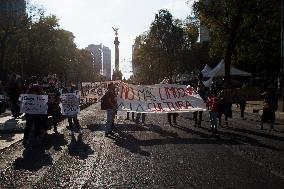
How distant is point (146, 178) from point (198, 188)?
1271mm

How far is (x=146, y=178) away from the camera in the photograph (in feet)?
33.1

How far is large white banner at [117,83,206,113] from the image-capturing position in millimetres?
21250

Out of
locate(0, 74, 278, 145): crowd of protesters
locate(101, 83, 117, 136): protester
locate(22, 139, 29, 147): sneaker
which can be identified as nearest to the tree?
locate(0, 74, 278, 145): crowd of protesters

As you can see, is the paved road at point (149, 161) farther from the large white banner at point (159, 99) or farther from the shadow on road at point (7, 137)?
the large white banner at point (159, 99)

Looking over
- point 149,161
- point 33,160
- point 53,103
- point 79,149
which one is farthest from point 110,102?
point 149,161

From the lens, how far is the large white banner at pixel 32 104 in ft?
54.1

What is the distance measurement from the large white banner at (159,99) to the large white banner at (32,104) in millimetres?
4673

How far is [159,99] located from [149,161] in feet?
31.7

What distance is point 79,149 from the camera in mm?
14594

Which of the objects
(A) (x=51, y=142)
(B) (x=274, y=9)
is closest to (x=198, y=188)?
(A) (x=51, y=142)

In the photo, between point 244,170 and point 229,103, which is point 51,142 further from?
point 229,103

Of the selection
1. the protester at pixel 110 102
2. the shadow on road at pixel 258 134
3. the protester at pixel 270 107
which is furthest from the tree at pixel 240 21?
the protester at pixel 110 102

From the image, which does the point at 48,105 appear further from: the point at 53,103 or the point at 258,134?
the point at 258,134

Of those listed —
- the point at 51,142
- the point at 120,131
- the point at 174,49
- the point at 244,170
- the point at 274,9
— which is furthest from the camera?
the point at 174,49
